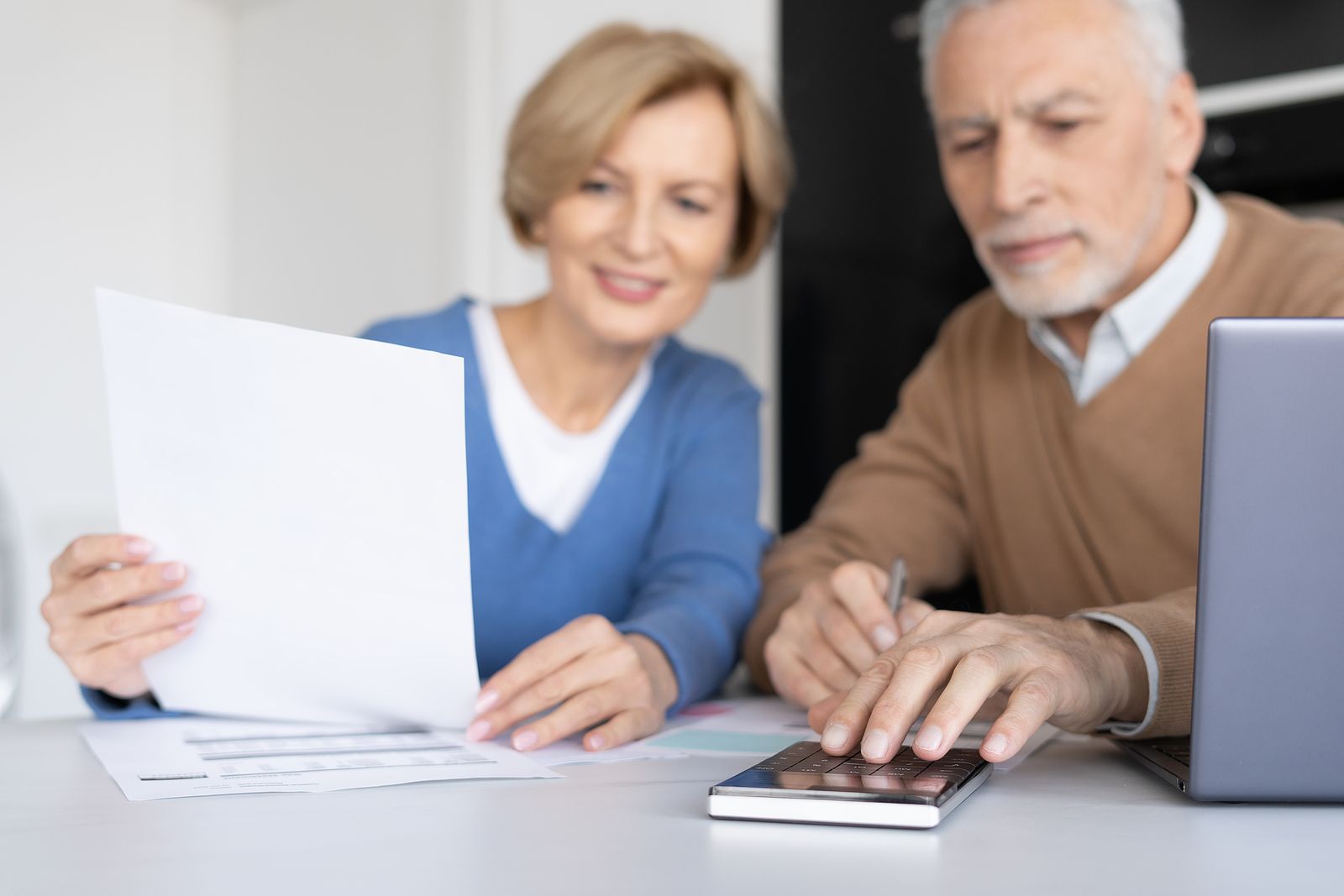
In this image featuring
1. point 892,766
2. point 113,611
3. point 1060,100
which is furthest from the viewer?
point 1060,100

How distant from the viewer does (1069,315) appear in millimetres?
1524

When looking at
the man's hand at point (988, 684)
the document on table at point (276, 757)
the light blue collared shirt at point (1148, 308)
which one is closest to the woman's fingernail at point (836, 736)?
Result: the man's hand at point (988, 684)

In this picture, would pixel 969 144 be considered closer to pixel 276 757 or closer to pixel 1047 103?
pixel 1047 103

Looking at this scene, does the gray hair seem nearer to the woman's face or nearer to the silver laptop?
the woman's face

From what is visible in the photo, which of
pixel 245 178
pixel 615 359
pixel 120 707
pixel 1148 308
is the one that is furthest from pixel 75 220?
pixel 1148 308

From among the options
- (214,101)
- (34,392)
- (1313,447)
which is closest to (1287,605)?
(1313,447)

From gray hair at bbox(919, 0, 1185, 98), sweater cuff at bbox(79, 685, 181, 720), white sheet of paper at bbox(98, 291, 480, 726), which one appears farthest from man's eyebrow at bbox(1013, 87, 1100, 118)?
sweater cuff at bbox(79, 685, 181, 720)

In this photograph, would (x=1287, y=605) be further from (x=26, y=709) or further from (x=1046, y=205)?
(x=26, y=709)

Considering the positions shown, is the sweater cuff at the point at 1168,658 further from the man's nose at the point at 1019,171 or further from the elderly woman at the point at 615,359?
the man's nose at the point at 1019,171

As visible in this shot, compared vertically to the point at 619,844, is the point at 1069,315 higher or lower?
higher

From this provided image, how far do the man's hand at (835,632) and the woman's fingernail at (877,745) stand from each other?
0.32m

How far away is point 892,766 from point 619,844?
20 centimetres

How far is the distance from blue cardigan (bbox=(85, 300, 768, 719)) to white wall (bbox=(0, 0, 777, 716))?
0.74 meters

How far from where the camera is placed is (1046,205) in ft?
4.71
